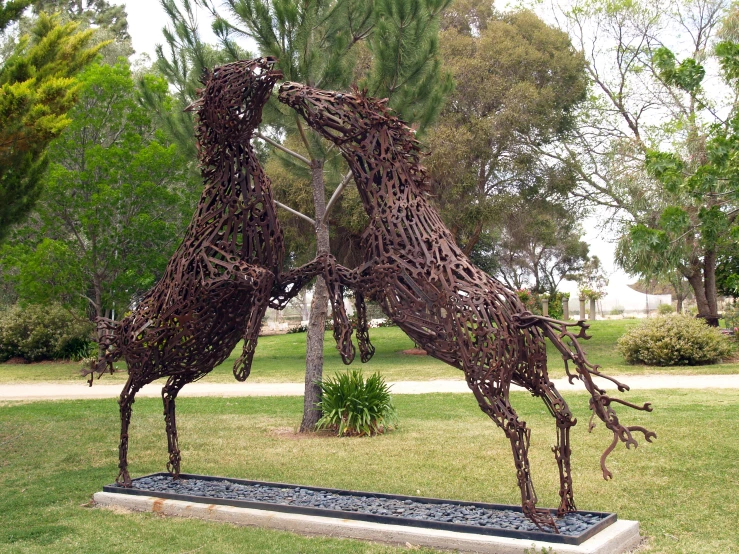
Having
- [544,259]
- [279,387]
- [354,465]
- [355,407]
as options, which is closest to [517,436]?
[354,465]

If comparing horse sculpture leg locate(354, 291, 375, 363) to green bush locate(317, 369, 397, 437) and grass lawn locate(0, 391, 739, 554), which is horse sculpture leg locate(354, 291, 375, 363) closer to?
grass lawn locate(0, 391, 739, 554)

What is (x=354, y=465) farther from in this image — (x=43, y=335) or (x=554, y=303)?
(x=554, y=303)

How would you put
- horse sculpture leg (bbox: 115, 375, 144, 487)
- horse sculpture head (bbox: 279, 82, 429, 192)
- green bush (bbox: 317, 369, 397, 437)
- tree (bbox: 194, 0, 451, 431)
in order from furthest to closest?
green bush (bbox: 317, 369, 397, 437) < tree (bbox: 194, 0, 451, 431) < horse sculpture leg (bbox: 115, 375, 144, 487) < horse sculpture head (bbox: 279, 82, 429, 192)

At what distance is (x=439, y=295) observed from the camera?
5363 millimetres

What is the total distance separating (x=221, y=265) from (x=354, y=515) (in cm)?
224

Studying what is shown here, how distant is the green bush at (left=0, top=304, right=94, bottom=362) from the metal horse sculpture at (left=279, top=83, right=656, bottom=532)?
20.0m

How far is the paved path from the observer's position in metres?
15.0

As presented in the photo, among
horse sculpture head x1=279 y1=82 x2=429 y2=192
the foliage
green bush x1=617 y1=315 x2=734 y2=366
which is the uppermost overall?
the foliage

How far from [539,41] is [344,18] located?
14221 mm

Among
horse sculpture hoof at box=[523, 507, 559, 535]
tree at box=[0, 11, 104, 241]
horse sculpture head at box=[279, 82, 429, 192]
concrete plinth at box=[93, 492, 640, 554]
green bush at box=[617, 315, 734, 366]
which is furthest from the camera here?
green bush at box=[617, 315, 734, 366]

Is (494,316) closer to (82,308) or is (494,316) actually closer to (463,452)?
(463,452)

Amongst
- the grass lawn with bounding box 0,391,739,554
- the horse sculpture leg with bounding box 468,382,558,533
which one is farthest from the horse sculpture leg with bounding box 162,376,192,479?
the horse sculpture leg with bounding box 468,382,558,533

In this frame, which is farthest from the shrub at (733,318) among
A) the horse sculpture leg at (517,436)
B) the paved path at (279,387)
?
the horse sculpture leg at (517,436)

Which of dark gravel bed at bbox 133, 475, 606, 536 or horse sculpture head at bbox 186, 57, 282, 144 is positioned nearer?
dark gravel bed at bbox 133, 475, 606, 536
